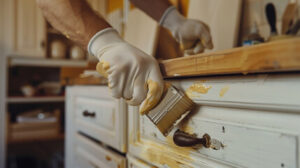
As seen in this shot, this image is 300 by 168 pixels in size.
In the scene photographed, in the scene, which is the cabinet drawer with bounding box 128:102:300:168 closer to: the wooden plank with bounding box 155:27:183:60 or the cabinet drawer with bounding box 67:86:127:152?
the cabinet drawer with bounding box 67:86:127:152

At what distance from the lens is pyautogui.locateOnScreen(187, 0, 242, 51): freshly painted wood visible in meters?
0.92

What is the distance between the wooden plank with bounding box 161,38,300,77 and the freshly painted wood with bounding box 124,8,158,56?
84cm

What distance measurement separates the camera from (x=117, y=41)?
514 millimetres

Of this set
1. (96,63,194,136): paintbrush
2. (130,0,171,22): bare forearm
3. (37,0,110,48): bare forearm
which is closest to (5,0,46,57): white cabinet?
(130,0,171,22): bare forearm

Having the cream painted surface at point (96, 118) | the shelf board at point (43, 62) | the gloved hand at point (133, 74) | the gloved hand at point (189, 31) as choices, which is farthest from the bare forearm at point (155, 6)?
the shelf board at point (43, 62)

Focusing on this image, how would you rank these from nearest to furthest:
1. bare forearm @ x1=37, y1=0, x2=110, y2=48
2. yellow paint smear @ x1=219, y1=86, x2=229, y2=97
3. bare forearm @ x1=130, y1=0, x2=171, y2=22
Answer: yellow paint smear @ x1=219, y1=86, x2=229, y2=97 < bare forearm @ x1=37, y1=0, x2=110, y2=48 < bare forearm @ x1=130, y1=0, x2=171, y2=22

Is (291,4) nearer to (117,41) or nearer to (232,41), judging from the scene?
(232,41)

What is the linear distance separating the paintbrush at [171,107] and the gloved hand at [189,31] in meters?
0.32

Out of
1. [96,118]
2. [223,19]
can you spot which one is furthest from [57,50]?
[223,19]

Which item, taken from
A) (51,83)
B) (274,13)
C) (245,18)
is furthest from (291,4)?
(51,83)

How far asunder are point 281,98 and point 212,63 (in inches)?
4.1

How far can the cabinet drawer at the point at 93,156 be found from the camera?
29.2 inches

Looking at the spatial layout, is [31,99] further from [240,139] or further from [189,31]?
[240,139]

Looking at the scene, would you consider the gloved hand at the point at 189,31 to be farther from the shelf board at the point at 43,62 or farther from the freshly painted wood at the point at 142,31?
the shelf board at the point at 43,62
